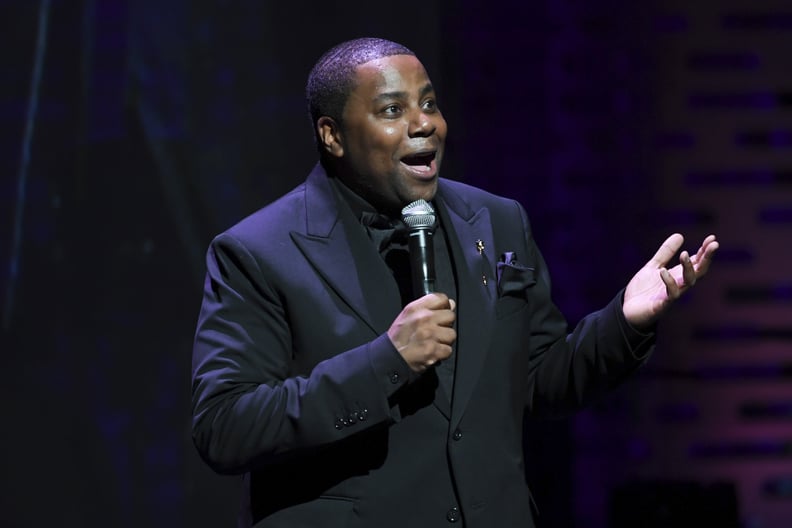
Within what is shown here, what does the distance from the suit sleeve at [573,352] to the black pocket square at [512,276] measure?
0.05 meters

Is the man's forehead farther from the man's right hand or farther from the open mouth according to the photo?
the man's right hand

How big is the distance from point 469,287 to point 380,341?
27 cm

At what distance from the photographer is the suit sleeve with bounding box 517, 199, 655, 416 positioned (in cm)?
200

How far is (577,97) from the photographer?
13.1ft

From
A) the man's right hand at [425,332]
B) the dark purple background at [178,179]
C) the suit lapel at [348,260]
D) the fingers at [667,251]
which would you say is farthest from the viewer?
the dark purple background at [178,179]

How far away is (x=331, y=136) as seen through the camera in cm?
212

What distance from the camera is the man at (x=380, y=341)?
178 cm

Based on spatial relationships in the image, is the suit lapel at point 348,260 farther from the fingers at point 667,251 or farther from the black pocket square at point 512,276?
the fingers at point 667,251

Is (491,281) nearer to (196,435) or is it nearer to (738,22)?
(196,435)

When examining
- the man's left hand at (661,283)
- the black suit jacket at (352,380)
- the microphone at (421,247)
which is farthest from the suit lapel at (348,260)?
the man's left hand at (661,283)

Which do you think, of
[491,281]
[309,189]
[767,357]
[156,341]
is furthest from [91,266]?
[767,357]

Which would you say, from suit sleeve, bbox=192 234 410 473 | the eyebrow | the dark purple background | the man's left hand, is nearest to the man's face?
the eyebrow

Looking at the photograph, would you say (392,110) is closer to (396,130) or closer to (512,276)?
(396,130)

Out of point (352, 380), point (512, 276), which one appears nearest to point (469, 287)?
point (512, 276)
